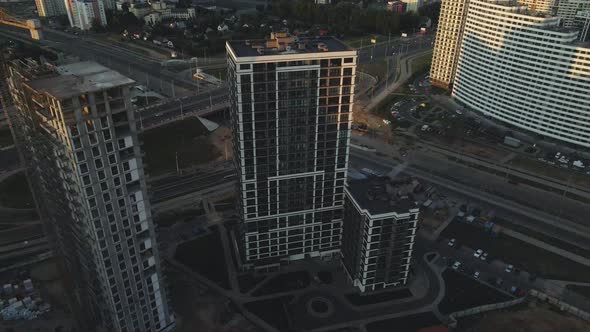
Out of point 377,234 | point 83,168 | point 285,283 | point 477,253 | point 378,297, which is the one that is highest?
point 83,168

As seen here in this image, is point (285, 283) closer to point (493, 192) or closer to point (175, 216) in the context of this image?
point (175, 216)

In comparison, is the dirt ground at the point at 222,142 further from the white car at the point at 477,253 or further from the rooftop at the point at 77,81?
the rooftop at the point at 77,81

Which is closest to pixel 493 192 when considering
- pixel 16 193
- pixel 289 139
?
pixel 289 139

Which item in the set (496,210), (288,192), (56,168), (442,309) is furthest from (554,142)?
(56,168)

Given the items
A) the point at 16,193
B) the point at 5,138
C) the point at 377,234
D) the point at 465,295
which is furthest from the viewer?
the point at 5,138

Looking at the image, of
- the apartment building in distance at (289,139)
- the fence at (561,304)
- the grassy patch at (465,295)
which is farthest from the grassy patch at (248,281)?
the fence at (561,304)

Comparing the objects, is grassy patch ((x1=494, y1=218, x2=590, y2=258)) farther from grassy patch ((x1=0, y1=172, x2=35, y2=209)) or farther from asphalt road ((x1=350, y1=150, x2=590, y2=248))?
grassy patch ((x1=0, y1=172, x2=35, y2=209))

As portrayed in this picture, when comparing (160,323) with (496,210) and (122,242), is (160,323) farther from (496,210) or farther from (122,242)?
(496,210)
